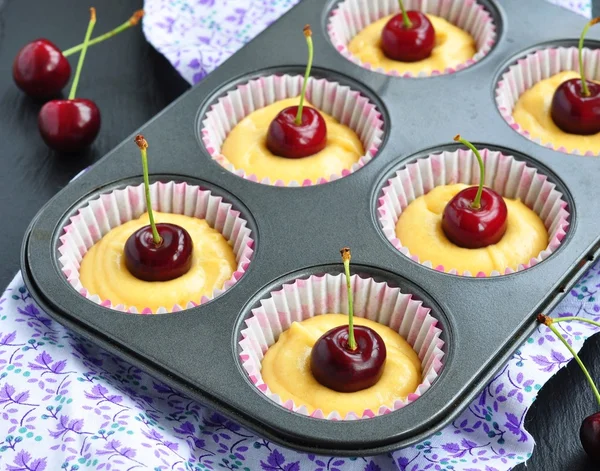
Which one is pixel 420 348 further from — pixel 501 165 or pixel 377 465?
pixel 501 165

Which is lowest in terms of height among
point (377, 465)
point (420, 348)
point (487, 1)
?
point (377, 465)

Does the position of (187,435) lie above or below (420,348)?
below

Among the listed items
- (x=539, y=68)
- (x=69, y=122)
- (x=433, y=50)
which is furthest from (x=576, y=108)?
(x=69, y=122)

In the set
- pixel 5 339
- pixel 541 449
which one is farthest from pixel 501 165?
pixel 5 339

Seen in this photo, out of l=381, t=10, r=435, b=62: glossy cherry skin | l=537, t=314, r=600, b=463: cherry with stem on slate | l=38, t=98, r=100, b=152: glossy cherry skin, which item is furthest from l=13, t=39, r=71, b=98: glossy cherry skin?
l=537, t=314, r=600, b=463: cherry with stem on slate

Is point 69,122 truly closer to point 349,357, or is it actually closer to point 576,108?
point 349,357

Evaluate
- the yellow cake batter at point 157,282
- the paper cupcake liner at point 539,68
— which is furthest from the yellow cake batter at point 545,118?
the yellow cake batter at point 157,282
